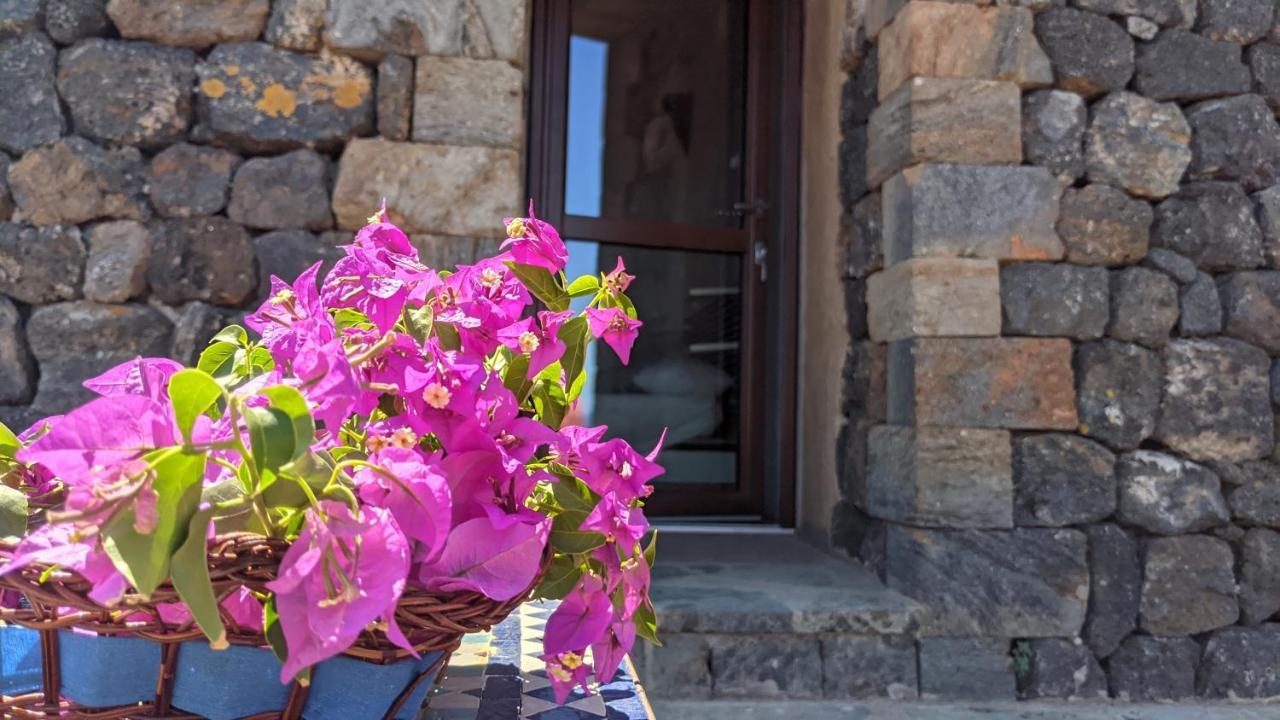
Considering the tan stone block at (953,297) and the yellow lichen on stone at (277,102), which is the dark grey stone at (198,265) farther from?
the tan stone block at (953,297)

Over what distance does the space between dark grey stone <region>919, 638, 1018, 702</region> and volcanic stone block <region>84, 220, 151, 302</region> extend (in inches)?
82.7

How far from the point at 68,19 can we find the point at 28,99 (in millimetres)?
218

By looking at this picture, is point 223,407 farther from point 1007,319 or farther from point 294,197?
point 1007,319

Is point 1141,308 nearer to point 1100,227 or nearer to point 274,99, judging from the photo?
point 1100,227

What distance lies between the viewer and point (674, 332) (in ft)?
11.6

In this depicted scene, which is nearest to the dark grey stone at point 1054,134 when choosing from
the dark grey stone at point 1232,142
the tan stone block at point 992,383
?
the dark grey stone at point 1232,142

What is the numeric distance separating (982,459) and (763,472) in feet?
3.72

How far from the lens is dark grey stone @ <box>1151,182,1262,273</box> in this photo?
2482 millimetres

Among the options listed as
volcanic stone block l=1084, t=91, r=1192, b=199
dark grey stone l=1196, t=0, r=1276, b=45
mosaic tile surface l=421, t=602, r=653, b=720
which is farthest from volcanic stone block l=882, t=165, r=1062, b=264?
mosaic tile surface l=421, t=602, r=653, b=720

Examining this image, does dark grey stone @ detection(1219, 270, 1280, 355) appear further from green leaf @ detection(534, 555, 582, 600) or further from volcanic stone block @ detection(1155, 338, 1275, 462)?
green leaf @ detection(534, 555, 582, 600)

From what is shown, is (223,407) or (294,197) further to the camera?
(294,197)

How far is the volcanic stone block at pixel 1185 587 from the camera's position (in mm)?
2371

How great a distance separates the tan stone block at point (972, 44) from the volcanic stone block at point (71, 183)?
1989mm

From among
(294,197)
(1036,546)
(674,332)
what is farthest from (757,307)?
(294,197)
